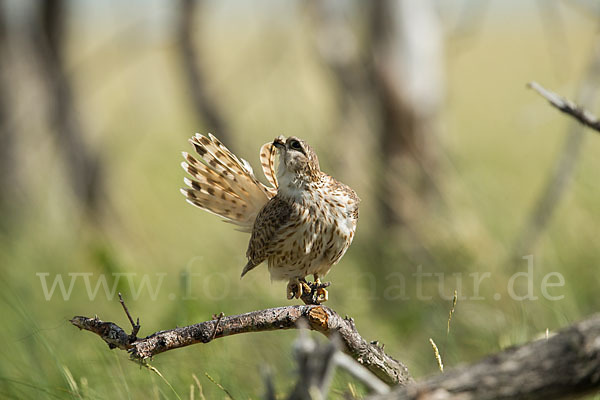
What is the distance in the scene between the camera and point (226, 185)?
2.57 meters

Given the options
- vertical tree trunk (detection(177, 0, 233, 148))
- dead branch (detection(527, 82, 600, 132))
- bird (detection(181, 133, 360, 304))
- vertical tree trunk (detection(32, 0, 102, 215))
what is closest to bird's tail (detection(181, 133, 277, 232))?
bird (detection(181, 133, 360, 304))

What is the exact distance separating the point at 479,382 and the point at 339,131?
6.54 metres

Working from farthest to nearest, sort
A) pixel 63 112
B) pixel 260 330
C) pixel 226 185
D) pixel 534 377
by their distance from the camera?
pixel 63 112, pixel 226 185, pixel 260 330, pixel 534 377

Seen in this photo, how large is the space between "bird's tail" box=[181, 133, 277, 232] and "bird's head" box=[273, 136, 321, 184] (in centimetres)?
7

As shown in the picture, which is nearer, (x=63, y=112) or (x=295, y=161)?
(x=295, y=161)

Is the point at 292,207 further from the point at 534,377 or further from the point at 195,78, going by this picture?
the point at 195,78

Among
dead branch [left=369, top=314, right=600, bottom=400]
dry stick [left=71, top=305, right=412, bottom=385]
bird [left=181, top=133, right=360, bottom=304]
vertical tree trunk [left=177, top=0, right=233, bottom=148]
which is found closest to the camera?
dead branch [left=369, top=314, right=600, bottom=400]

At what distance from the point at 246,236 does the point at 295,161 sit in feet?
15.4

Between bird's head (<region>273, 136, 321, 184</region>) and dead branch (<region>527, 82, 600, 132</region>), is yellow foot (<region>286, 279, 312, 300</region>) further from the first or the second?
dead branch (<region>527, 82, 600, 132</region>)

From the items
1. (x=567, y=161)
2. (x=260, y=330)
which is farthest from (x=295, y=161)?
(x=567, y=161)

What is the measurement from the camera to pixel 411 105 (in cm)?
654

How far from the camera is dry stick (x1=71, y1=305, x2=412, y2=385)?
1577 millimetres

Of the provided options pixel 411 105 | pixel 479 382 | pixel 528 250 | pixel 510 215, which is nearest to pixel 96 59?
pixel 411 105

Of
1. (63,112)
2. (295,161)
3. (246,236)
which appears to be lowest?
(295,161)
